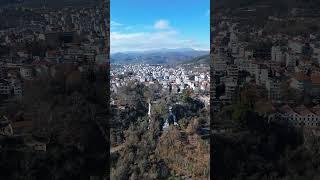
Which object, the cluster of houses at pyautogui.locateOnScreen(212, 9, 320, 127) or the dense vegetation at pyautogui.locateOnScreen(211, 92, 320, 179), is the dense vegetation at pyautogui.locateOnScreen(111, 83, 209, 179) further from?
the cluster of houses at pyautogui.locateOnScreen(212, 9, 320, 127)

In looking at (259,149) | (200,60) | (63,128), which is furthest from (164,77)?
(259,149)

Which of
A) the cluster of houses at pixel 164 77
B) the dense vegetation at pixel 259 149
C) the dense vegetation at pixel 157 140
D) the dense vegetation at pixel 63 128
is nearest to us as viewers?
the dense vegetation at pixel 259 149

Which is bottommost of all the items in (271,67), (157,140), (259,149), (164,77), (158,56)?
(157,140)

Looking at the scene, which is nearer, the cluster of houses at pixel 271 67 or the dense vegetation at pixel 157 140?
the cluster of houses at pixel 271 67

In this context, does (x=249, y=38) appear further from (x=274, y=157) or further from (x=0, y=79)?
(x=0, y=79)

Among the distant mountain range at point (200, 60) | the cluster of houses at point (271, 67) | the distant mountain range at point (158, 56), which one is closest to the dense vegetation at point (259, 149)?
the cluster of houses at point (271, 67)

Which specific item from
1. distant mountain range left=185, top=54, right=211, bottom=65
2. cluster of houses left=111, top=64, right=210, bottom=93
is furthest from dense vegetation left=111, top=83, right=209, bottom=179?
distant mountain range left=185, top=54, right=211, bottom=65

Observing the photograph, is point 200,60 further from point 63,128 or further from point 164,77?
point 63,128

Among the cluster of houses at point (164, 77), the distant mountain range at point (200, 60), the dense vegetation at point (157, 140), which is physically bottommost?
the dense vegetation at point (157, 140)

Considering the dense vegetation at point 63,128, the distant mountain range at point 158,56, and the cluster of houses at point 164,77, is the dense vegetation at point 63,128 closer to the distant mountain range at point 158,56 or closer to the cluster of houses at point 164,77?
the cluster of houses at point 164,77
